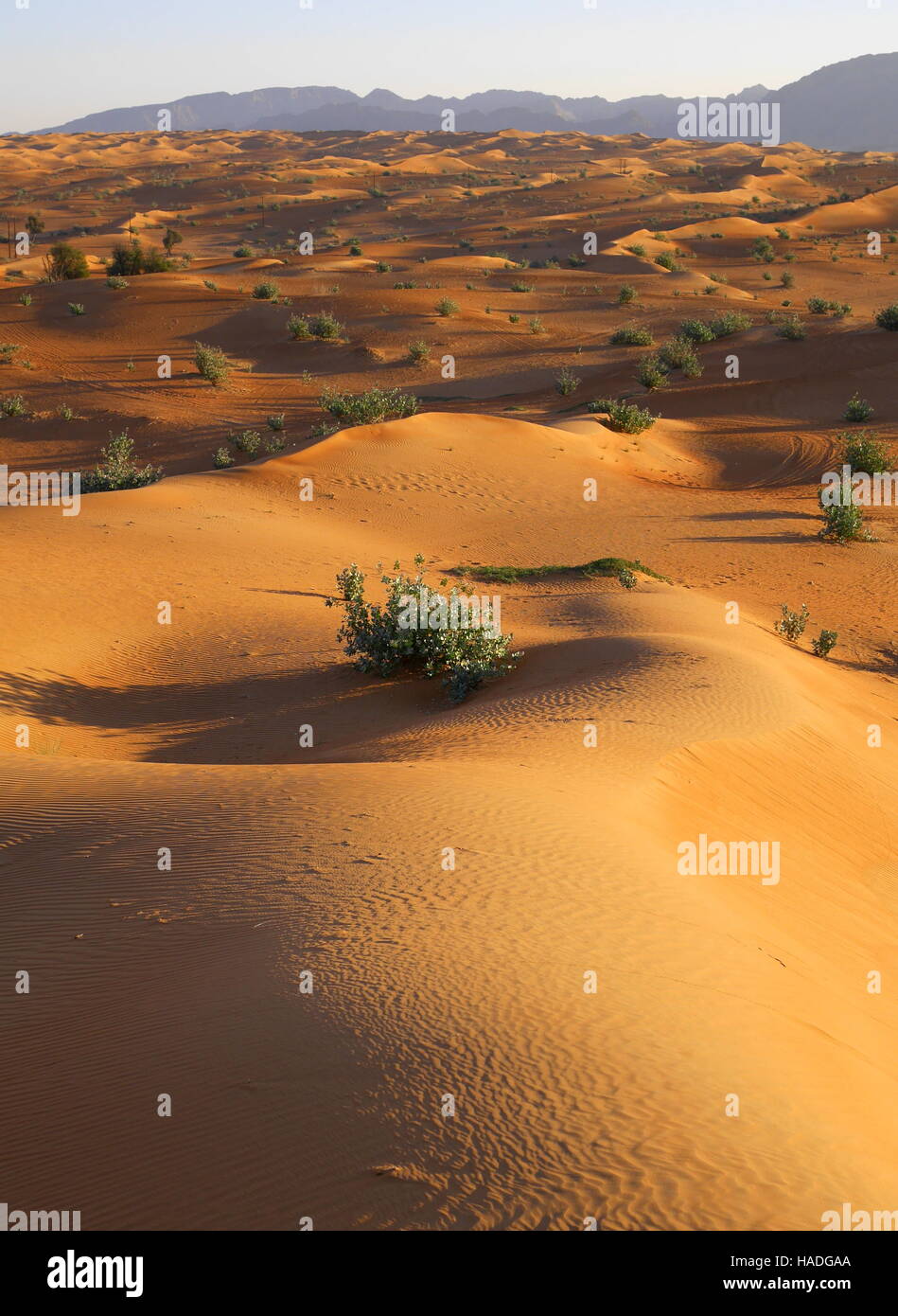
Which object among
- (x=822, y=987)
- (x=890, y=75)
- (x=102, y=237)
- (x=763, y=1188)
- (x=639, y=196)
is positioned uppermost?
(x=890, y=75)

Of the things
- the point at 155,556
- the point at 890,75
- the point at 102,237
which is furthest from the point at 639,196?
the point at 890,75

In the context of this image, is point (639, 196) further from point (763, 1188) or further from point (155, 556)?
point (763, 1188)

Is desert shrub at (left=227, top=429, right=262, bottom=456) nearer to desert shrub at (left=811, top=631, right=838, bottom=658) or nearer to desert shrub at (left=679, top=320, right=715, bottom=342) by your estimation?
desert shrub at (left=679, top=320, right=715, bottom=342)

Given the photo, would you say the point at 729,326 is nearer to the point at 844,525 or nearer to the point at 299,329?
the point at 299,329

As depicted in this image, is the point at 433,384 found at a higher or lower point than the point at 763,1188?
higher

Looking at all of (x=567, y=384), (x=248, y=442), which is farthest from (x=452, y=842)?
(x=567, y=384)

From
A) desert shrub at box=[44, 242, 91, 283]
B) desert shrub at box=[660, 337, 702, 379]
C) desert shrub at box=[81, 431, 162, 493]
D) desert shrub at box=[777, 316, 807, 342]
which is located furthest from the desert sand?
desert shrub at box=[44, 242, 91, 283]

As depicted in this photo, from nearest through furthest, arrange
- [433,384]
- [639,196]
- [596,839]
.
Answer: [596,839], [433,384], [639,196]
